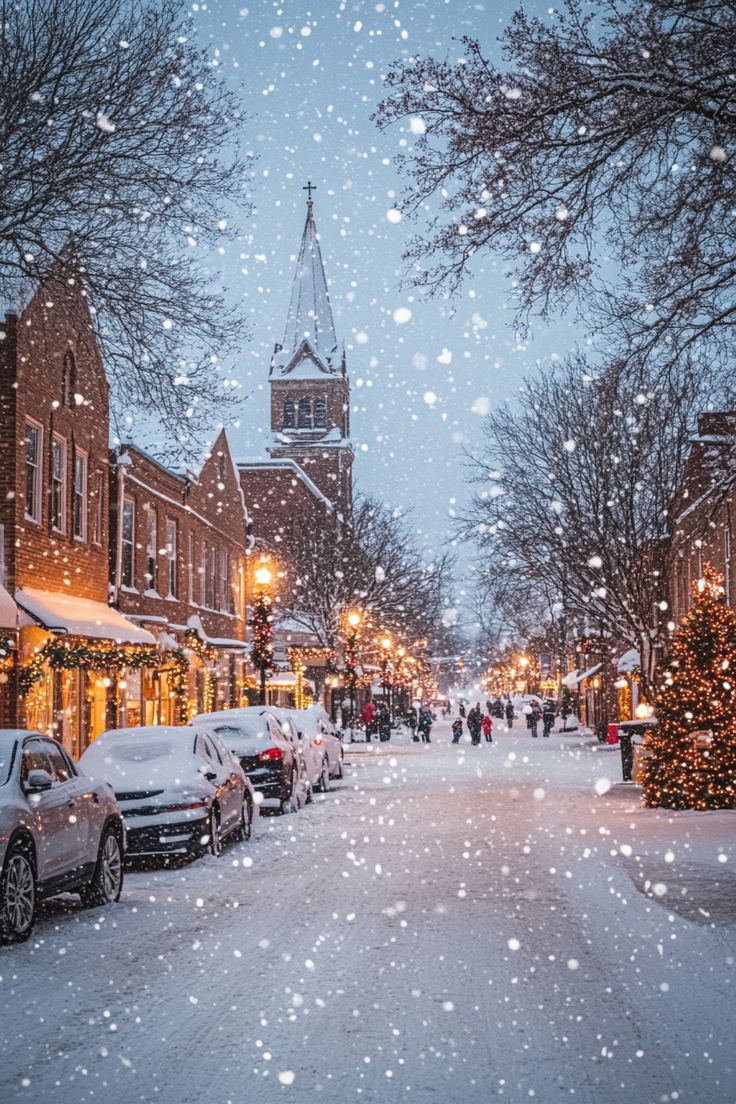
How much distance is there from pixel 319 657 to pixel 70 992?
165ft

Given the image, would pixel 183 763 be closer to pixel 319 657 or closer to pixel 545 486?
pixel 545 486

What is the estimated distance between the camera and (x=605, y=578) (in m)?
36.2

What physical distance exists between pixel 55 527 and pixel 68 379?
308cm

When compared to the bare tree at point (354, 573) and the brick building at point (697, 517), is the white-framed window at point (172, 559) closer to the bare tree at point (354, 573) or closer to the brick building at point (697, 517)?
the brick building at point (697, 517)

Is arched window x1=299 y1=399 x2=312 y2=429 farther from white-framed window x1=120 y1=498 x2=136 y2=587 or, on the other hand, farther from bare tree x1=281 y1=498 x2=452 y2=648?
white-framed window x1=120 y1=498 x2=136 y2=587

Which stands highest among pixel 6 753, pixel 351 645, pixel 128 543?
pixel 128 543

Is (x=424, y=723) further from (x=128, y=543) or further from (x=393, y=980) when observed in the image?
(x=393, y=980)

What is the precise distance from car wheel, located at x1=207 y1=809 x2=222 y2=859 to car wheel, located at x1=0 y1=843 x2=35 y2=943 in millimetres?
5431

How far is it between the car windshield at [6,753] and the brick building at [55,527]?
8252 millimetres

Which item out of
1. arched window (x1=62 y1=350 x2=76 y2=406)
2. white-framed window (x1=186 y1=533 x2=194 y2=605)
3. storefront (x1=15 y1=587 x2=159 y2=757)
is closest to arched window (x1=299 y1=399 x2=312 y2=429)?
white-framed window (x1=186 y1=533 x2=194 y2=605)

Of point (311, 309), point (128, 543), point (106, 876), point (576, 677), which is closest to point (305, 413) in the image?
point (311, 309)

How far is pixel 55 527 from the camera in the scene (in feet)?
84.7

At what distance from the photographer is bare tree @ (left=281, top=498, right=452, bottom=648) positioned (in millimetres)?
59625

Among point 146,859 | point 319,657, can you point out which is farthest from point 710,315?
point 319,657
